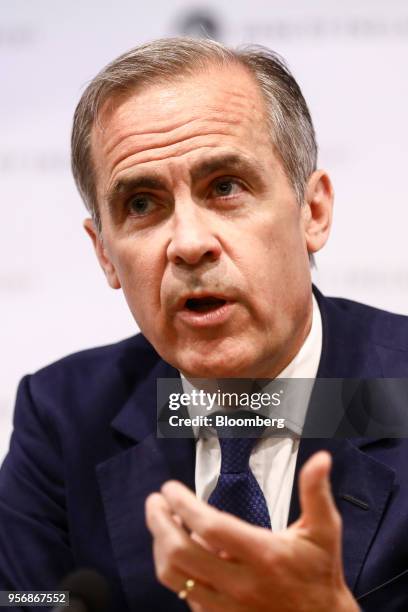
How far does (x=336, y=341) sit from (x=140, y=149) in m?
0.48

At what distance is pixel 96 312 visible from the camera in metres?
2.56

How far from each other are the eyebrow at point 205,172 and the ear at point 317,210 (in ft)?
0.56

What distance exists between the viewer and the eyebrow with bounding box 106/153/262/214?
1430 mm

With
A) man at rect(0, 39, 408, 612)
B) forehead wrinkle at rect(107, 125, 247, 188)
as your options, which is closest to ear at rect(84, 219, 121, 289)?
man at rect(0, 39, 408, 612)

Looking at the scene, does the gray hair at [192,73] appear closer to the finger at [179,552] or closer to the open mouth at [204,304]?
the open mouth at [204,304]

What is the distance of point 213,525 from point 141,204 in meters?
0.68

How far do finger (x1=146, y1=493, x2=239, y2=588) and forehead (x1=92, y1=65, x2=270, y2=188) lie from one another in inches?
24.8

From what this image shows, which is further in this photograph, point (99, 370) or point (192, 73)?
point (99, 370)

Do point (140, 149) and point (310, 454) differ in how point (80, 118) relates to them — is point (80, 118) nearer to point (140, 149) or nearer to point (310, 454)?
point (140, 149)

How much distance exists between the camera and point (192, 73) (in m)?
1.49

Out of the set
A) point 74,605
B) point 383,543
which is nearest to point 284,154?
point 383,543

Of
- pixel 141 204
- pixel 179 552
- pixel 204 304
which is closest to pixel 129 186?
pixel 141 204

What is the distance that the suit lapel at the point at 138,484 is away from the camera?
4.68ft

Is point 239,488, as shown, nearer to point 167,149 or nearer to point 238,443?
point 238,443
